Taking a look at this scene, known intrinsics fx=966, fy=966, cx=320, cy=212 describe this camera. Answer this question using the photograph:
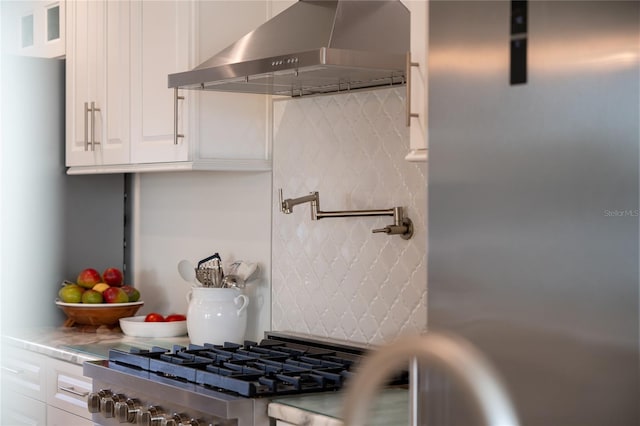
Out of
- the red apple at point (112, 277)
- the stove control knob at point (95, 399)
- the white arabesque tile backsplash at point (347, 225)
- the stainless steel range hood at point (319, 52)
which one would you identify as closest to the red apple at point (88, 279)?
the red apple at point (112, 277)

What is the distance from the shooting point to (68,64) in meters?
3.71

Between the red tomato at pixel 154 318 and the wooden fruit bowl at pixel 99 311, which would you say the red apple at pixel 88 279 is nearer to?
the wooden fruit bowl at pixel 99 311

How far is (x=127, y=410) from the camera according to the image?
2.59 metres

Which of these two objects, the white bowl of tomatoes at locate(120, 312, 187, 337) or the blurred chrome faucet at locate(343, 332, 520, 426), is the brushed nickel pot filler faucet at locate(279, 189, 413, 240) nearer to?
the white bowl of tomatoes at locate(120, 312, 187, 337)

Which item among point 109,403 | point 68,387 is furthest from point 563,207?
point 68,387

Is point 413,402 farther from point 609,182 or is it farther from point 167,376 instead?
point 167,376

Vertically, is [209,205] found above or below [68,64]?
below

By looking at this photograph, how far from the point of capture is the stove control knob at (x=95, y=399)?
273 centimetres

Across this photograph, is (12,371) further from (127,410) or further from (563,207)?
(563,207)

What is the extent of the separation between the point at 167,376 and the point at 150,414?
11cm

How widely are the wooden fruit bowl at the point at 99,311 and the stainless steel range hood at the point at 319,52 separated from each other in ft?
3.50

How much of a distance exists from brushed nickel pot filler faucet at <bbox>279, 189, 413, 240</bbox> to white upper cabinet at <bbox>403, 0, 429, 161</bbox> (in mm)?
596

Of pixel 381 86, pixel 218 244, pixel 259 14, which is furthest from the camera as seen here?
pixel 218 244

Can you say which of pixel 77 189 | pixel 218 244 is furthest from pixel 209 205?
pixel 77 189
